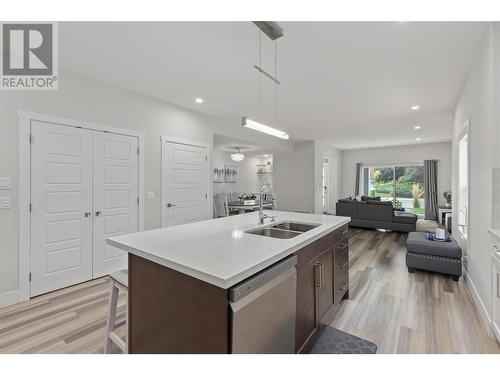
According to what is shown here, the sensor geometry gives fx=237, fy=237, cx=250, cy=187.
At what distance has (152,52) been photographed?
2441mm

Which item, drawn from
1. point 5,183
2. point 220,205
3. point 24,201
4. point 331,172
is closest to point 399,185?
point 331,172

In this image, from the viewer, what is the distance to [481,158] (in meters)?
2.35

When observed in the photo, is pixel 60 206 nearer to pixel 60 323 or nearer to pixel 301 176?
pixel 60 323

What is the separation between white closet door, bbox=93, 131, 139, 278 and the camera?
3148 mm

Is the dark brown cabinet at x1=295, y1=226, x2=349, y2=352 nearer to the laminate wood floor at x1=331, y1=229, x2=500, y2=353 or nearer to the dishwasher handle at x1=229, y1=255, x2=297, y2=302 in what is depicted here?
the dishwasher handle at x1=229, y1=255, x2=297, y2=302

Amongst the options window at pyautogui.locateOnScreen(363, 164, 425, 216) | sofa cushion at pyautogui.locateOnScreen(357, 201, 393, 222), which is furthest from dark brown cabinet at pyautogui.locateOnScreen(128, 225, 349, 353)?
window at pyautogui.locateOnScreen(363, 164, 425, 216)

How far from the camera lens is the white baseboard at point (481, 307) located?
1.97 m

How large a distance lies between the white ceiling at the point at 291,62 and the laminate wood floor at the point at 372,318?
2617 mm

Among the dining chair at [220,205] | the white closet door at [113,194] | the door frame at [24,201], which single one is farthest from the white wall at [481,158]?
the dining chair at [220,205]

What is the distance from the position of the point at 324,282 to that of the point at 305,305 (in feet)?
1.33

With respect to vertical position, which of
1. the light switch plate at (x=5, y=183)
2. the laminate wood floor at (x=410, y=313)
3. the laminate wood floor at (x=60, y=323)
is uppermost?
the light switch plate at (x=5, y=183)

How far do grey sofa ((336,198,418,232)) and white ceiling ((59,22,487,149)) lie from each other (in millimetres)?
2578

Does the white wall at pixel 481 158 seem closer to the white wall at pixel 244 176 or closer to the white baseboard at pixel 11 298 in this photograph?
the white baseboard at pixel 11 298
